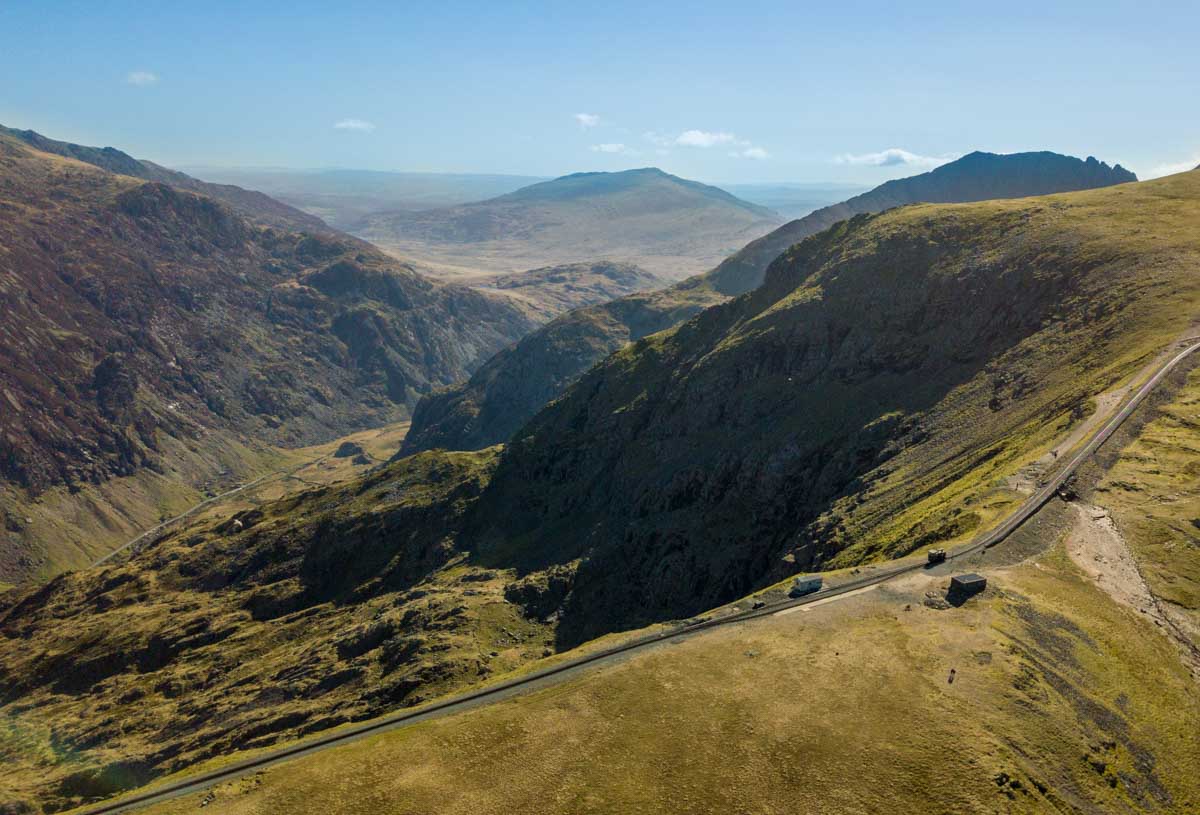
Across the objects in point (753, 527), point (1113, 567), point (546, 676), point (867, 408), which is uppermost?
point (867, 408)

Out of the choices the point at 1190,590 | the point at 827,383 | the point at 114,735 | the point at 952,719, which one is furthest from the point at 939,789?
the point at 114,735

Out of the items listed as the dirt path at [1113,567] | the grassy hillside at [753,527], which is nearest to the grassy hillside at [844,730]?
the grassy hillside at [753,527]

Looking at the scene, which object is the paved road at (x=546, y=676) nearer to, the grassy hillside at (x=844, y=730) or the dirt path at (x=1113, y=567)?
the grassy hillside at (x=844, y=730)

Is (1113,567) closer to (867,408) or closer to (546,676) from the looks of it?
(546,676)

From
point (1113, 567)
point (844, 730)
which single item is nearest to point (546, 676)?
point (844, 730)

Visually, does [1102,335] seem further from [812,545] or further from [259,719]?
[259,719]

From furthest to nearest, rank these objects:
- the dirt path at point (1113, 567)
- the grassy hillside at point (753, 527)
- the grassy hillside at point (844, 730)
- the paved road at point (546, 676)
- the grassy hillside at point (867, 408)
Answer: the grassy hillside at point (867, 408)
the paved road at point (546, 676)
the grassy hillside at point (753, 527)
the dirt path at point (1113, 567)
the grassy hillside at point (844, 730)
